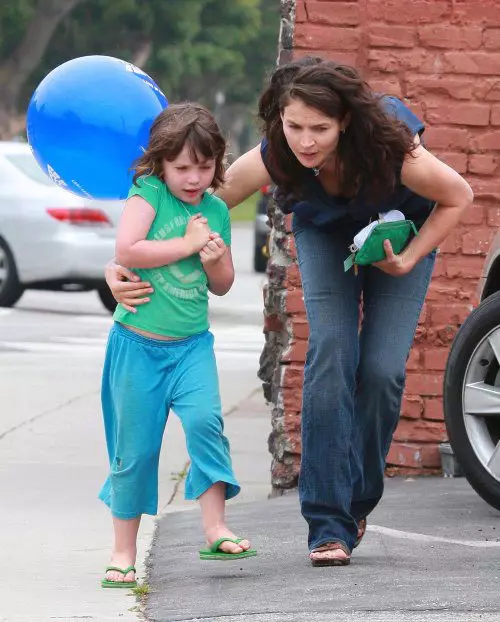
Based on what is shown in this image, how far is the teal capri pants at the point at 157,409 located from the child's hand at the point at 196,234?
28 centimetres

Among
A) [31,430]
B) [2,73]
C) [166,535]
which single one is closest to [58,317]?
[31,430]

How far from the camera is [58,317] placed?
1625cm

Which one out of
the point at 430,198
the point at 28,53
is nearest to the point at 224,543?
the point at 430,198

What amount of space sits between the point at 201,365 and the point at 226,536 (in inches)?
19.5

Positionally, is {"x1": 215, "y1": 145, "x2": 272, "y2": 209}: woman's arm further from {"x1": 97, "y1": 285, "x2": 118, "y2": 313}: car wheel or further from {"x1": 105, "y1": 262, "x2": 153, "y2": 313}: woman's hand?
{"x1": 97, "y1": 285, "x2": 118, "y2": 313}: car wheel

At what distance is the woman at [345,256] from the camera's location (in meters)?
5.07

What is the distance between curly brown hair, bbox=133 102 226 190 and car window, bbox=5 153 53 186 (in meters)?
11.2

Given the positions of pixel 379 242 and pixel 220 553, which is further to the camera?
pixel 220 553

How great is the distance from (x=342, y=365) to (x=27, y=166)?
38.4ft

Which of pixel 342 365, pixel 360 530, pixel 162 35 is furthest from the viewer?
pixel 162 35

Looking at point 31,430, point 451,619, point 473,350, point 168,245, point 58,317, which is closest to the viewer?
point 451,619

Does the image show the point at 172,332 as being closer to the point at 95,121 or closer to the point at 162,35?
the point at 95,121

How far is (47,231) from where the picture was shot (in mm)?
16250

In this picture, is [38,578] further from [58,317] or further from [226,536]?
[58,317]
